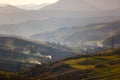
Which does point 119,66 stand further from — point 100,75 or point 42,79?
point 42,79

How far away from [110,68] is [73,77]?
72.4ft

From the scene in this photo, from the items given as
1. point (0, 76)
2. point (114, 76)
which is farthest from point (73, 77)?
point (0, 76)

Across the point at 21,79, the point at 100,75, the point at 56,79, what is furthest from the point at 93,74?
the point at 21,79

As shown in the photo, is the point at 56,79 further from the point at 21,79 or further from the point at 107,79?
the point at 107,79

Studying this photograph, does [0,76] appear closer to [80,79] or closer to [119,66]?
[80,79]

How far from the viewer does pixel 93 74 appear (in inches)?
7407

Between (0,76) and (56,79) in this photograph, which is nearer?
(0,76)

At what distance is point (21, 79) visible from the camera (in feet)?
557

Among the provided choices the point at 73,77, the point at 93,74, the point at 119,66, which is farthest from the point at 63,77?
the point at 119,66

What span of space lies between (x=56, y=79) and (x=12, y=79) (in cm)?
3205

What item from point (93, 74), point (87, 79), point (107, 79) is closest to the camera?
point (107, 79)

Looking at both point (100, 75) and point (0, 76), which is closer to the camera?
point (0, 76)

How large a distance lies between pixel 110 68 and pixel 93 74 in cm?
1372

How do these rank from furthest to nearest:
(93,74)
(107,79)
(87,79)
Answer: (93,74) < (87,79) < (107,79)
